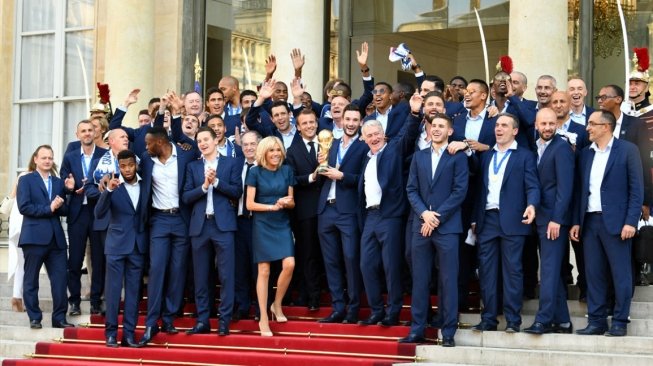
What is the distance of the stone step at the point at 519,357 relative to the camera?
11.0 meters

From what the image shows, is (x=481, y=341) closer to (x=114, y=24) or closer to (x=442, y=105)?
(x=442, y=105)

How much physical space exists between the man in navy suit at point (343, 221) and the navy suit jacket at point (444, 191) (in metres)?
0.85

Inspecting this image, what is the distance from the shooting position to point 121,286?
13188 mm

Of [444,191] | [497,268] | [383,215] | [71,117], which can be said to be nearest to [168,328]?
[383,215]

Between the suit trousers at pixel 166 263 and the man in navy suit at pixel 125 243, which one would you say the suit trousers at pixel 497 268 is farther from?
the man in navy suit at pixel 125 243

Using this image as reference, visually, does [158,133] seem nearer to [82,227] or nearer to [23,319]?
[82,227]

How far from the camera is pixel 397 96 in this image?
43.8ft

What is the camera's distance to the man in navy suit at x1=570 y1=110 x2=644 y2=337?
11453 mm

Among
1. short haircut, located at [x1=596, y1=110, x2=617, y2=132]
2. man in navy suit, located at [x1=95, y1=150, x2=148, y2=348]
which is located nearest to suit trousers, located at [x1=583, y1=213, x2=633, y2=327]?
short haircut, located at [x1=596, y1=110, x2=617, y2=132]

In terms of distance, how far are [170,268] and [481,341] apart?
3.32 meters

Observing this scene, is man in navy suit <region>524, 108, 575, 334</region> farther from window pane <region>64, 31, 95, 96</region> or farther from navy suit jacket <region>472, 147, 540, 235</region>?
window pane <region>64, 31, 95, 96</region>

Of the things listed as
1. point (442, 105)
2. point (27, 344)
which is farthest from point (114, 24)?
point (442, 105)

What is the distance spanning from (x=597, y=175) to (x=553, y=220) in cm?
55

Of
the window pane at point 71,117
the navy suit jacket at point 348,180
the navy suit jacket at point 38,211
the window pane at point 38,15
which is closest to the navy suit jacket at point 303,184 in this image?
the navy suit jacket at point 348,180
